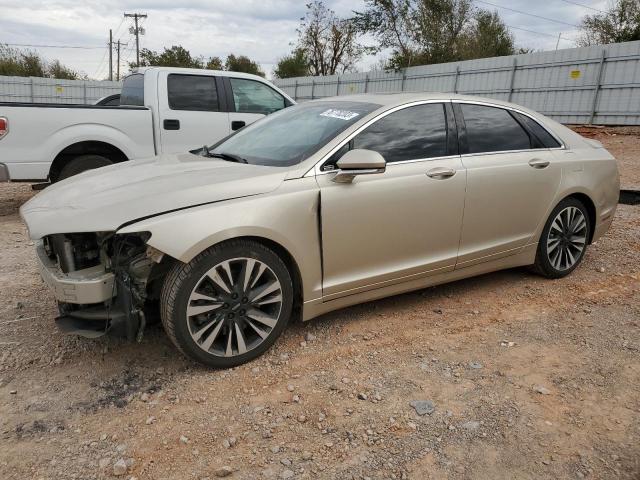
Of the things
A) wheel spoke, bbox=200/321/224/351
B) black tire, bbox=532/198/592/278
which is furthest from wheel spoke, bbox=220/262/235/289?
black tire, bbox=532/198/592/278

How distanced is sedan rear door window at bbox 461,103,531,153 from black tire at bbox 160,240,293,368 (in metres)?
1.87

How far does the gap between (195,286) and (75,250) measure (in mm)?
706

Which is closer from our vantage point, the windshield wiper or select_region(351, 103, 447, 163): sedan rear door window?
select_region(351, 103, 447, 163): sedan rear door window

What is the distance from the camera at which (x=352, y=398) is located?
276cm

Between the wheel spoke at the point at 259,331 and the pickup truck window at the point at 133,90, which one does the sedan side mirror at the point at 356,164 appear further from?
the pickup truck window at the point at 133,90

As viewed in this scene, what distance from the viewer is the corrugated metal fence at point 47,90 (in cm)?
2483

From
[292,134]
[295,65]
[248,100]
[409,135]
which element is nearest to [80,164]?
[248,100]

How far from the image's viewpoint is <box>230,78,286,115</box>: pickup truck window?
23.7ft

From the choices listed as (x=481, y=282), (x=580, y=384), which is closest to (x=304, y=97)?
(x=481, y=282)

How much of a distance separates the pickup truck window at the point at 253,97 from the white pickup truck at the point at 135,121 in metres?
0.01

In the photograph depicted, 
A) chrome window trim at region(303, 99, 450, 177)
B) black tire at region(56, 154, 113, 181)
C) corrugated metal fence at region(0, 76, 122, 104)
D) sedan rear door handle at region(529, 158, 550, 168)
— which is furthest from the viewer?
corrugated metal fence at region(0, 76, 122, 104)

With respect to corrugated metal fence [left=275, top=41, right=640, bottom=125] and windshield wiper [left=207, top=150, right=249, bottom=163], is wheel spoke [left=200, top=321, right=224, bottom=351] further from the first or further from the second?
corrugated metal fence [left=275, top=41, right=640, bottom=125]

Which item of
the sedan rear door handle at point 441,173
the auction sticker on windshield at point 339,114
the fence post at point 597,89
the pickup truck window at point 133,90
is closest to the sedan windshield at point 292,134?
the auction sticker on windshield at point 339,114

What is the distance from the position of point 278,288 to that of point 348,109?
141 cm
